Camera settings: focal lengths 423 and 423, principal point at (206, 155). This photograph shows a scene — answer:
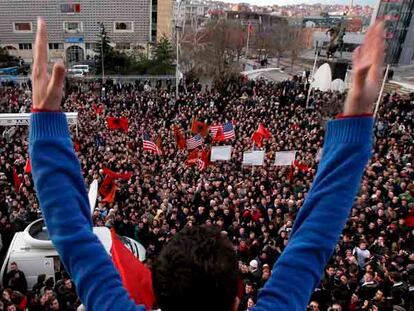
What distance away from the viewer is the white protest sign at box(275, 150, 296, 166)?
13414mm

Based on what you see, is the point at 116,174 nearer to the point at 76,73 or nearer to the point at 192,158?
the point at 192,158

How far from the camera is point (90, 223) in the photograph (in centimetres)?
118

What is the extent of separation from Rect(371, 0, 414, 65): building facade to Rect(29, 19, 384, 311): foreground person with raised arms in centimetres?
4744

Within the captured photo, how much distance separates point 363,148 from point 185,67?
131ft

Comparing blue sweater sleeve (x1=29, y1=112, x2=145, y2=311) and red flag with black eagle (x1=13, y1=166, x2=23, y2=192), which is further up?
blue sweater sleeve (x1=29, y1=112, x2=145, y2=311)

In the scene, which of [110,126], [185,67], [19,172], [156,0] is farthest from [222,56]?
[19,172]

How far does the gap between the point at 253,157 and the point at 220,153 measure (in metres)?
1.12

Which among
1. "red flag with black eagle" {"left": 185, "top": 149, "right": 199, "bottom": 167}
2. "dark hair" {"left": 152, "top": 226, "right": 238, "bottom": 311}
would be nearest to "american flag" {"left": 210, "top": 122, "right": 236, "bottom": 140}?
"red flag with black eagle" {"left": 185, "top": 149, "right": 199, "bottom": 167}

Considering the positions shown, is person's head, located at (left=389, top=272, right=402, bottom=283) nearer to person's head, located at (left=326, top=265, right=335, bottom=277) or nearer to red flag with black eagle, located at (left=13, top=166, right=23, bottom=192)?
person's head, located at (left=326, top=265, right=335, bottom=277)

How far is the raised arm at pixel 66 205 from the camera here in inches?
42.3

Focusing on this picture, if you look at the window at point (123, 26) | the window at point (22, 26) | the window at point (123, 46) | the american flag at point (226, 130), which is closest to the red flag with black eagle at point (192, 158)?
the american flag at point (226, 130)

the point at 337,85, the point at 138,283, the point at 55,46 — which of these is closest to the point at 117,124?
the point at 337,85

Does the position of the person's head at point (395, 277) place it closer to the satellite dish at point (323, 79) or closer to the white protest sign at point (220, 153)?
the white protest sign at point (220, 153)

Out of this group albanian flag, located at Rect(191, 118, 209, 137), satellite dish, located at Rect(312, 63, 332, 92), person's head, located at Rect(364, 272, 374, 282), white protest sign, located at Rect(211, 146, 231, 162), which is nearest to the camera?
person's head, located at Rect(364, 272, 374, 282)
